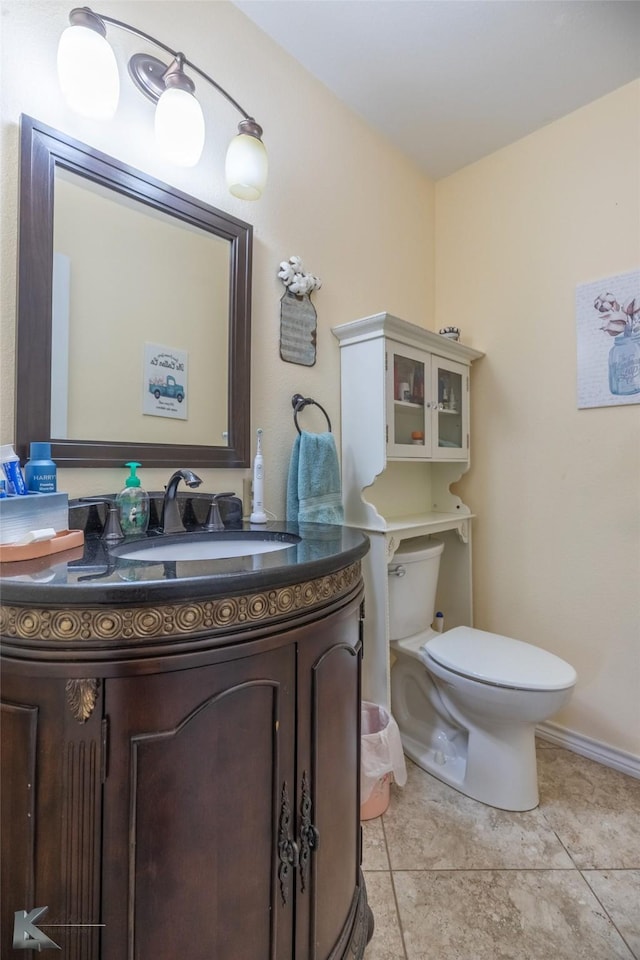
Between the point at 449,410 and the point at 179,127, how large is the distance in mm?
1357

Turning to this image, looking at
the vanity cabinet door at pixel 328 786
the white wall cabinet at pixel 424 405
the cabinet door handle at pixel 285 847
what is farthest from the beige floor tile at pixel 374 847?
the white wall cabinet at pixel 424 405

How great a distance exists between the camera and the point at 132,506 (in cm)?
105

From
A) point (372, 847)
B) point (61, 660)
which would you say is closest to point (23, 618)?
point (61, 660)

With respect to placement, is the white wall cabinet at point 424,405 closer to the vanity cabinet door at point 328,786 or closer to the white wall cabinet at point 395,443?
the white wall cabinet at point 395,443

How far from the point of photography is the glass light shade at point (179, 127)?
1.09 meters

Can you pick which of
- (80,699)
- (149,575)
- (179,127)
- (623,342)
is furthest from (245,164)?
(623,342)

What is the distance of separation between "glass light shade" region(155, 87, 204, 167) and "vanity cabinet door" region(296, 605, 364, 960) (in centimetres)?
123

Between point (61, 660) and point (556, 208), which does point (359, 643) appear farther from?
point (556, 208)

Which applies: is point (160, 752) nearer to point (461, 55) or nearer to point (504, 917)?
point (504, 917)

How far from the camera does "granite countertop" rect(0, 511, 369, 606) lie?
0.56 m

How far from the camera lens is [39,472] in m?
0.84

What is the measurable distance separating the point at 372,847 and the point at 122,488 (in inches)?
49.9

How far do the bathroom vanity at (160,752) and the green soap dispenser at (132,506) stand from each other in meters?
0.28

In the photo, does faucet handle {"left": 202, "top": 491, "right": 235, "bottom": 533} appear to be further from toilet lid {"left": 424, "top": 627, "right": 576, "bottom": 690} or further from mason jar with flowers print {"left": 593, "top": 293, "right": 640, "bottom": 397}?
mason jar with flowers print {"left": 593, "top": 293, "right": 640, "bottom": 397}
